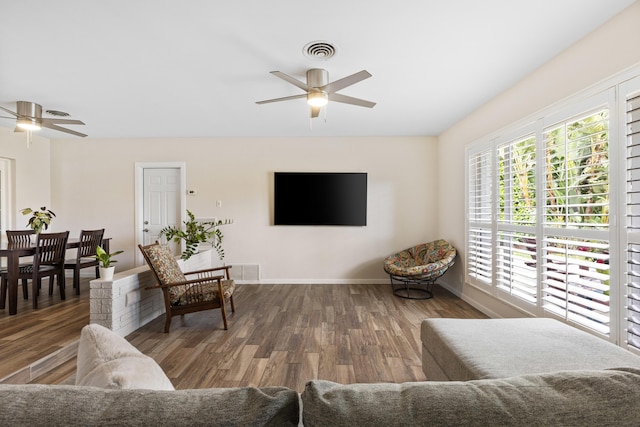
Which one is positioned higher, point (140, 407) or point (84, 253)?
point (140, 407)

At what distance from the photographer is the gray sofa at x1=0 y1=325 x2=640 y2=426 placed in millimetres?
557

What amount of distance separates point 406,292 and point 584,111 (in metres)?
3.03

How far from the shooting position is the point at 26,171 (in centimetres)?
481

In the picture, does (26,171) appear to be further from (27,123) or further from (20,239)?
(27,123)

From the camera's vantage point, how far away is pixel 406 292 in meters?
4.44

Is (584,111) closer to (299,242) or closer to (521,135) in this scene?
(521,135)

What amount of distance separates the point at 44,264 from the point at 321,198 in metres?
3.72

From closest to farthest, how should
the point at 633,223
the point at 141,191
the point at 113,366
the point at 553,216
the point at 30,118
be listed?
the point at 113,366 < the point at 633,223 < the point at 553,216 < the point at 30,118 < the point at 141,191

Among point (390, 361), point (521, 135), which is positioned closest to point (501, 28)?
point (521, 135)

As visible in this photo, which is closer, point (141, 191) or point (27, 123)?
point (27, 123)

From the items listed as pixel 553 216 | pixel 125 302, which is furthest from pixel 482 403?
pixel 125 302

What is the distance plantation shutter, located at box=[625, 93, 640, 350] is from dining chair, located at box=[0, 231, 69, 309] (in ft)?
17.8

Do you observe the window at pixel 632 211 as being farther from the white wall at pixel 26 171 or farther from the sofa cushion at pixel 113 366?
the white wall at pixel 26 171

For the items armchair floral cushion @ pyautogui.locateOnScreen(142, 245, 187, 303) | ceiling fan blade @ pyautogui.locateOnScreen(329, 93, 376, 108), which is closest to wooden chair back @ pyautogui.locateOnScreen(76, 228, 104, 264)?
armchair floral cushion @ pyautogui.locateOnScreen(142, 245, 187, 303)
